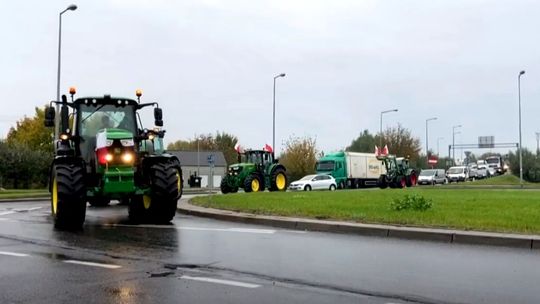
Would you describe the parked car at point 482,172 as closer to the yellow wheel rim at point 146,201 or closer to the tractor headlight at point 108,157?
the yellow wheel rim at point 146,201

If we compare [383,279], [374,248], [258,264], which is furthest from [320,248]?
[383,279]

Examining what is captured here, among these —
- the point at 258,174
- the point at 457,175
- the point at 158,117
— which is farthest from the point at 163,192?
the point at 457,175

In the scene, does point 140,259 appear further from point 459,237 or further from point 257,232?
point 459,237

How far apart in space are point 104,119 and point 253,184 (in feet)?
62.1

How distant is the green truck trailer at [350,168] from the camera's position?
47.5 metres

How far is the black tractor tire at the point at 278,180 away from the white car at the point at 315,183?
7.43m

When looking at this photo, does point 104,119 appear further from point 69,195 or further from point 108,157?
point 69,195

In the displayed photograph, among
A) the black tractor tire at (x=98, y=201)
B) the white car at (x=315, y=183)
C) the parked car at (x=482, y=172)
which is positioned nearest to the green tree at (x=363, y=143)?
the parked car at (x=482, y=172)

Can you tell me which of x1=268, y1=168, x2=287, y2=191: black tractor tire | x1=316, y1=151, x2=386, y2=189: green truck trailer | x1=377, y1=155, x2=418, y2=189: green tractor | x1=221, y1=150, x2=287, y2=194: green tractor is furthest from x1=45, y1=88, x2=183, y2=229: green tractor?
x1=377, y1=155, x2=418, y2=189: green tractor

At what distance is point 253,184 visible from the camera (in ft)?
108

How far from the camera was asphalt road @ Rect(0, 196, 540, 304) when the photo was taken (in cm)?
655

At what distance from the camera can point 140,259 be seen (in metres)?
8.93

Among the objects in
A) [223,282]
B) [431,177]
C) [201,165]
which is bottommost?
[223,282]

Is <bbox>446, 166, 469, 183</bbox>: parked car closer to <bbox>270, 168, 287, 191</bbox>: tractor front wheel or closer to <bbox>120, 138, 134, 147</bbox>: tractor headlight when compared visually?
<bbox>270, 168, 287, 191</bbox>: tractor front wheel
